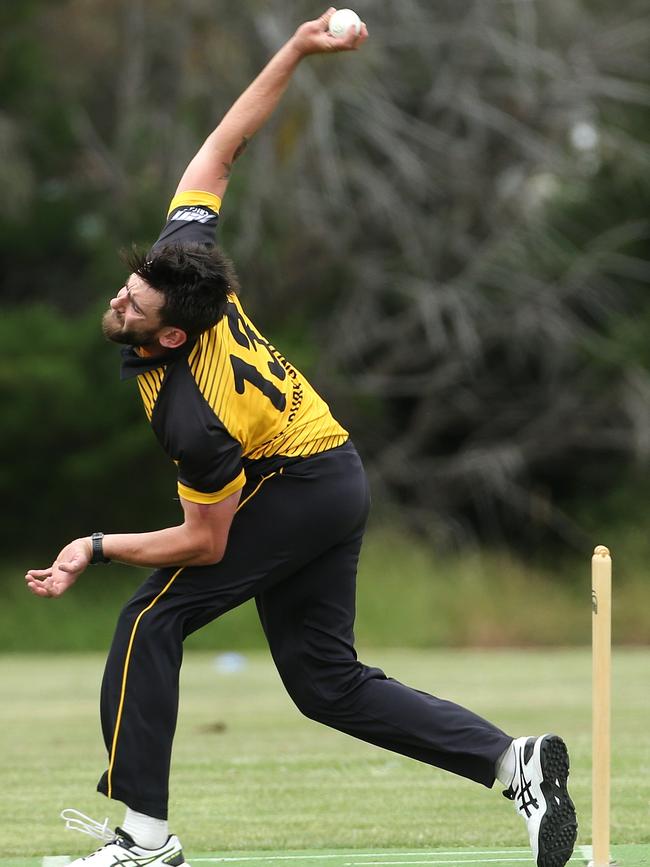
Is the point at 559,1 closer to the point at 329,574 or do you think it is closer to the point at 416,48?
the point at 416,48

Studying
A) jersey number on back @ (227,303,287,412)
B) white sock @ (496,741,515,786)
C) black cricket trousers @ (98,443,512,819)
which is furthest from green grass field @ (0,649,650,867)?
jersey number on back @ (227,303,287,412)

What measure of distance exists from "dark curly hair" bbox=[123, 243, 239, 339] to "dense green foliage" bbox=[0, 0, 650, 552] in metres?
18.0

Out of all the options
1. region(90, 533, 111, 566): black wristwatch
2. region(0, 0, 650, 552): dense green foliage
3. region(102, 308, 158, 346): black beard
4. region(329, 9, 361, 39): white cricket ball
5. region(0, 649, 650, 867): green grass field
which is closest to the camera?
region(102, 308, 158, 346): black beard

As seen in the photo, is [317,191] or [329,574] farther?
[317,191]

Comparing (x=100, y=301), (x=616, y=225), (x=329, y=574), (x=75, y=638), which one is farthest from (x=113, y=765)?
(x=616, y=225)

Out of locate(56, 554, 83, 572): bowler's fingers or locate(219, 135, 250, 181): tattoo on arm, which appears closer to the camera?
locate(56, 554, 83, 572): bowler's fingers

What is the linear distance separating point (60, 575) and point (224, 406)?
0.71m

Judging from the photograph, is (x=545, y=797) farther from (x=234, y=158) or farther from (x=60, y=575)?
(x=234, y=158)

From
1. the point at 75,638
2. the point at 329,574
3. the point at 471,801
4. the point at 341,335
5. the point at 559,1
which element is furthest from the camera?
the point at 559,1

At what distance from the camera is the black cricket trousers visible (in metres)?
5.05

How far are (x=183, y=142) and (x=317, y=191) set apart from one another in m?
2.69

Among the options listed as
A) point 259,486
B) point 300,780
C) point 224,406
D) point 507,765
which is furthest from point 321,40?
point 300,780

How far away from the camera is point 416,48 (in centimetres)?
2630

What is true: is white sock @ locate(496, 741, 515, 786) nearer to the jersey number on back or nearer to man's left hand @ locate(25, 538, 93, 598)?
the jersey number on back
